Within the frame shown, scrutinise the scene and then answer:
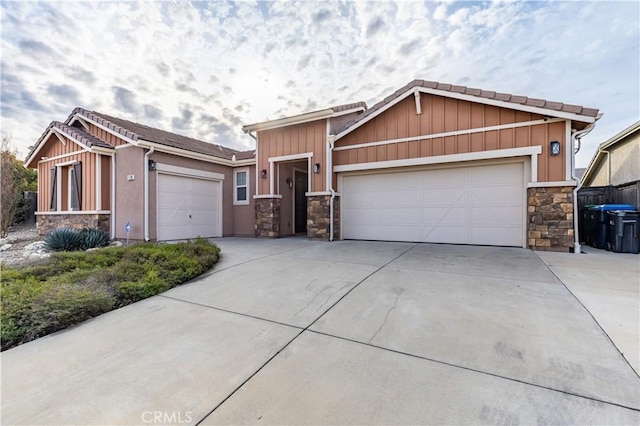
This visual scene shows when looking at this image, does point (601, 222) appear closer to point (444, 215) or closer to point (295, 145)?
point (444, 215)

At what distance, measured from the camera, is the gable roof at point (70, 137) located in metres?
8.56

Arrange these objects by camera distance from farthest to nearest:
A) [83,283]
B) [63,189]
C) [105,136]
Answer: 1. [63,189]
2. [105,136]
3. [83,283]

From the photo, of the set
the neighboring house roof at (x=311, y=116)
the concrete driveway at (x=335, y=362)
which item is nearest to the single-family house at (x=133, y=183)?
the neighboring house roof at (x=311, y=116)

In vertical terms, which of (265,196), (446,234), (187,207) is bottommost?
(446,234)

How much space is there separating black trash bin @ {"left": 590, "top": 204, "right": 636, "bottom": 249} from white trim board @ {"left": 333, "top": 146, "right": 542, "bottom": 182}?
6.28 ft

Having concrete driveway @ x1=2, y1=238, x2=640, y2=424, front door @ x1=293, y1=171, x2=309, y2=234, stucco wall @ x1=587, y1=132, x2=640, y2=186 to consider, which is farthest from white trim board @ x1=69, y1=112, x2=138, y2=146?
stucco wall @ x1=587, y1=132, x2=640, y2=186

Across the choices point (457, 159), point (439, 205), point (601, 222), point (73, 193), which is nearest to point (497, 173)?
point (457, 159)

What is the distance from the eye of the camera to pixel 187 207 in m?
9.53

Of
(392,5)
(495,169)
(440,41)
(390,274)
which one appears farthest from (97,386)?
(440,41)

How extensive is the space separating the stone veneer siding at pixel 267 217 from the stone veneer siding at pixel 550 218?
25.0 feet

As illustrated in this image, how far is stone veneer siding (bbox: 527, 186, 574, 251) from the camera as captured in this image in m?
6.18

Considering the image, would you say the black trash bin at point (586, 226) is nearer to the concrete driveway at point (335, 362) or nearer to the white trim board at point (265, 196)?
the concrete driveway at point (335, 362)

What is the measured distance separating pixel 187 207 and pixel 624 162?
1579 cm

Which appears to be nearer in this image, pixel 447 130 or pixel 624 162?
pixel 447 130
